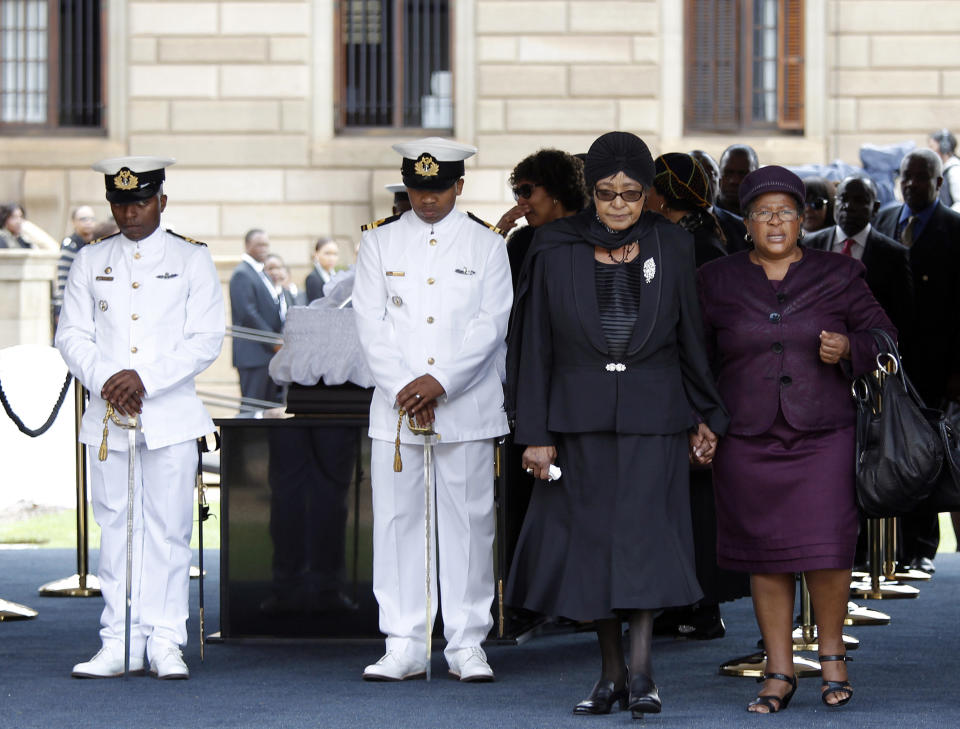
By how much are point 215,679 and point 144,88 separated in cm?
1408

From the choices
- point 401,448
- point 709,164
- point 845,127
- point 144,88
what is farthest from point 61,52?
point 401,448

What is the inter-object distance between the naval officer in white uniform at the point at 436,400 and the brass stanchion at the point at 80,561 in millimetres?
3041

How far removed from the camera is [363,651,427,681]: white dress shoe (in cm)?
740

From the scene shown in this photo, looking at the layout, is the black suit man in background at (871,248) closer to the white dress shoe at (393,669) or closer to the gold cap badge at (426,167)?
the gold cap badge at (426,167)

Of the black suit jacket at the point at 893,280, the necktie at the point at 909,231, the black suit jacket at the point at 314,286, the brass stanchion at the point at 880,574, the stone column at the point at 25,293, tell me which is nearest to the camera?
the black suit jacket at the point at 893,280

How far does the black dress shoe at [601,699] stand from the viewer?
670 centimetres

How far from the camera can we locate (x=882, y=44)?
20.8 m

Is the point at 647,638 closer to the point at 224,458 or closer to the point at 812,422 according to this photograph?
the point at 812,422

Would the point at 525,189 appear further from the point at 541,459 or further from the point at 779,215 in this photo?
the point at 541,459

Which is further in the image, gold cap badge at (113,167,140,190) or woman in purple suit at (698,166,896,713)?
gold cap badge at (113,167,140,190)

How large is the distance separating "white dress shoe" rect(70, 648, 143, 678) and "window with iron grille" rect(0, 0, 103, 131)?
47.3 ft

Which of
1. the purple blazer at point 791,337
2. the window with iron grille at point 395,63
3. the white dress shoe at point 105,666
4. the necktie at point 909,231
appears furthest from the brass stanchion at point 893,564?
the window with iron grille at point 395,63

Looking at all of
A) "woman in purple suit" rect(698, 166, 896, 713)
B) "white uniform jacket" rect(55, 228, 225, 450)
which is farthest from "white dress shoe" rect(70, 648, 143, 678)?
"woman in purple suit" rect(698, 166, 896, 713)

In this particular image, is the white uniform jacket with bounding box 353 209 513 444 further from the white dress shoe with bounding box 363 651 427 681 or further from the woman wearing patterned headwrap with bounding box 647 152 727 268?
the woman wearing patterned headwrap with bounding box 647 152 727 268
